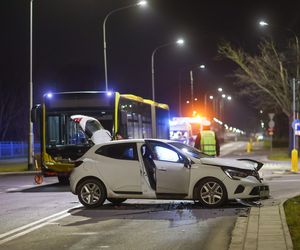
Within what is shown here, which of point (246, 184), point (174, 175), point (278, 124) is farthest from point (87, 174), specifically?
point (278, 124)

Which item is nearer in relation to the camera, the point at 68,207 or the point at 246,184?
the point at 246,184

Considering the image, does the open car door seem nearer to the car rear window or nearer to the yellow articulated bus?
the car rear window

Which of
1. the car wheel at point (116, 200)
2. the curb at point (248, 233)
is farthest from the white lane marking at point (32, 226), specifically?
the curb at point (248, 233)

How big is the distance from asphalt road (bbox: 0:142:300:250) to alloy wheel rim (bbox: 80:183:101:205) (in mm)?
301

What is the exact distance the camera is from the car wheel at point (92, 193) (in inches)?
562

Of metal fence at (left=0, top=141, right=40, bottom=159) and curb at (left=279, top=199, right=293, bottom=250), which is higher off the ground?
metal fence at (left=0, top=141, right=40, bottom=159)

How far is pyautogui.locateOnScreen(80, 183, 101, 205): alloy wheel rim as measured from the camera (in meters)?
14.3

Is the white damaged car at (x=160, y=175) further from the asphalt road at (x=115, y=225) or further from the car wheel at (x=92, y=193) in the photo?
the asphalt road at (x=115, y=225)

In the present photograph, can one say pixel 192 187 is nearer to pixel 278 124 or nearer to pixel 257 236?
pixel 257 236

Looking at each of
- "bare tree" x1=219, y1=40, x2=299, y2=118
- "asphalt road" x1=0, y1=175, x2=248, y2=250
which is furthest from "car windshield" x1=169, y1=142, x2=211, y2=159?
"bare tree" x1=219, y1=40, x2=299, y2=118

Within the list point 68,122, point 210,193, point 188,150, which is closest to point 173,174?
point 210,193

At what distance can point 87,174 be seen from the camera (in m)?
14.4

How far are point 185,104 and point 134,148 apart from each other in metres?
84.7

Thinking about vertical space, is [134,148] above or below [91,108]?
below
